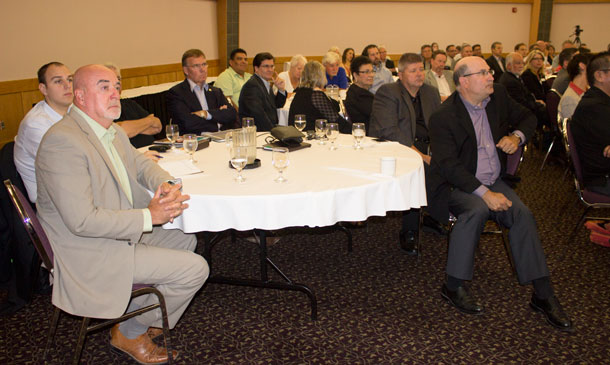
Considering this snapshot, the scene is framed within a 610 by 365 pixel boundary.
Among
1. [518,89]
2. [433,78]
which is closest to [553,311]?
[518,89]

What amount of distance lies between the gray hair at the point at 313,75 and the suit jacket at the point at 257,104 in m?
0.44

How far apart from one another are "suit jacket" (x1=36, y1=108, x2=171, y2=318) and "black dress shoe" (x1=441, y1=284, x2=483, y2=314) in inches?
74.3

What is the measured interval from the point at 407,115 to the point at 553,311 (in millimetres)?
1908

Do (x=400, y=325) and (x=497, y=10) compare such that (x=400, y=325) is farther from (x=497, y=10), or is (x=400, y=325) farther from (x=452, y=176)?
(x=497, y=10)

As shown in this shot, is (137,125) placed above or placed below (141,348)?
above

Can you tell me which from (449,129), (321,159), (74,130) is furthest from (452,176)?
(74,130)

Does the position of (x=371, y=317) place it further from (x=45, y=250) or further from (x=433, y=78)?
(x=433, y=78)

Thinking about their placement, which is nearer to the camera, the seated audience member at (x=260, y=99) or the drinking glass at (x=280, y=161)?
the drinking glass at (x=280, y=161)

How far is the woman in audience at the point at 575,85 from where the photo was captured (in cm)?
492

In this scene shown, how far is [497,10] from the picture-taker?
16.9 m

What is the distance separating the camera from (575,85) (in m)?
5.12

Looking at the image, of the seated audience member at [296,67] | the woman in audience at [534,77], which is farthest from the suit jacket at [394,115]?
the woman in audience at [534,77]

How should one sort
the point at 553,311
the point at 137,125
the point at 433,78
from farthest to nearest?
the point at 433,78
the point at 137,125
the point at 553,311

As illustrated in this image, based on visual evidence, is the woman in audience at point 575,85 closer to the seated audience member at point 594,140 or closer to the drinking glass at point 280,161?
the seated audience member at point 594,140
